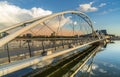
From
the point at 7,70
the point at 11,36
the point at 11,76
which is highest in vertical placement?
the point at 11,36

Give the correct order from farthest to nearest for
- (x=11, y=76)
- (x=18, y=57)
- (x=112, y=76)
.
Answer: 1. (x=112, y=76)
2. (x=11, y=76)
3. (x=18, y=57)

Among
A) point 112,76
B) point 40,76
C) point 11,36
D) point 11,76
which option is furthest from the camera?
point 112,76

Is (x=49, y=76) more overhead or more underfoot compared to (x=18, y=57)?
more underfoot

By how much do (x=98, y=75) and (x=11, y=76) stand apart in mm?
16061

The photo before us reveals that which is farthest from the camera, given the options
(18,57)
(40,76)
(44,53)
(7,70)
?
(40,76)

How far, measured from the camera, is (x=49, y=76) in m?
22.5

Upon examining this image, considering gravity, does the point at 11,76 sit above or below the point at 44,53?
below

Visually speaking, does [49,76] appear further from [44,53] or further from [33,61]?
[33,61]

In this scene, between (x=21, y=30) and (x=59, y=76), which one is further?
(x=59, y=76)

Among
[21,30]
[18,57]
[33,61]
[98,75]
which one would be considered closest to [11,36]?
[21,30]

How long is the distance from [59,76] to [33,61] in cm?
864

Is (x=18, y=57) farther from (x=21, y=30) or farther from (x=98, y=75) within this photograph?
(x=98, y=75)

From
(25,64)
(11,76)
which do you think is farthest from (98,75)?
(25,64)

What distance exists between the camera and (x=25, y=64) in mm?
13500
